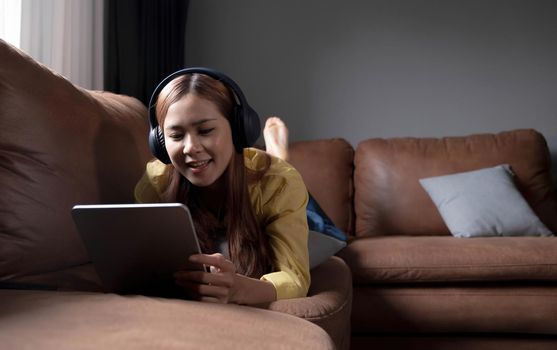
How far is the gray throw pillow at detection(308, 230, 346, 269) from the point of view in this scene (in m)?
1.47

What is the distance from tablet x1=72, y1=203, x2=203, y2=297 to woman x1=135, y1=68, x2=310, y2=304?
131 mm

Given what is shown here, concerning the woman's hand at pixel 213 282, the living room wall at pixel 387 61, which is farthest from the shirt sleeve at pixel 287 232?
the living room wall at pixel 387 61

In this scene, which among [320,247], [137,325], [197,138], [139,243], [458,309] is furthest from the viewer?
[458,309]

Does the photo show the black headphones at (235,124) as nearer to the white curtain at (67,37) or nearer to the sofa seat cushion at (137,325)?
the sofa seat cushion at (137,325)

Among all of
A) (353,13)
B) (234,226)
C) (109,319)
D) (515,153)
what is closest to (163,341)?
(109,319)

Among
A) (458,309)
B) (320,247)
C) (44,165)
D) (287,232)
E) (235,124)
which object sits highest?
(235,124)

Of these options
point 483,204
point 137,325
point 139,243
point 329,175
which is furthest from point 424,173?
point 137,325

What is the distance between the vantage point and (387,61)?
324cm

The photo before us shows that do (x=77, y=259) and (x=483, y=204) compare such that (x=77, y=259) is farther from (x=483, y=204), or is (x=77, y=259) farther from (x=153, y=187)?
(x=483, y=204)

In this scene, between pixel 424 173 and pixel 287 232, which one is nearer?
pixel 287 232

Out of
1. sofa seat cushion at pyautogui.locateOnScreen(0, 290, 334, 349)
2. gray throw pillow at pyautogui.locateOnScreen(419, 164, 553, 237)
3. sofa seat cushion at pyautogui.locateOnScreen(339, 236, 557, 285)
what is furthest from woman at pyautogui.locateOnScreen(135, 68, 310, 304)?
gray throw pillow at pyautogui.locateOnScreen(419, 164, 553, 237)

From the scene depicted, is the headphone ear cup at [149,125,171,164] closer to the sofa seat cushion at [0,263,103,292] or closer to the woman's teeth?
the woman's teeth

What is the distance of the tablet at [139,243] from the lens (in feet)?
2.77

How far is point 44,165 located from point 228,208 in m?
0.39
